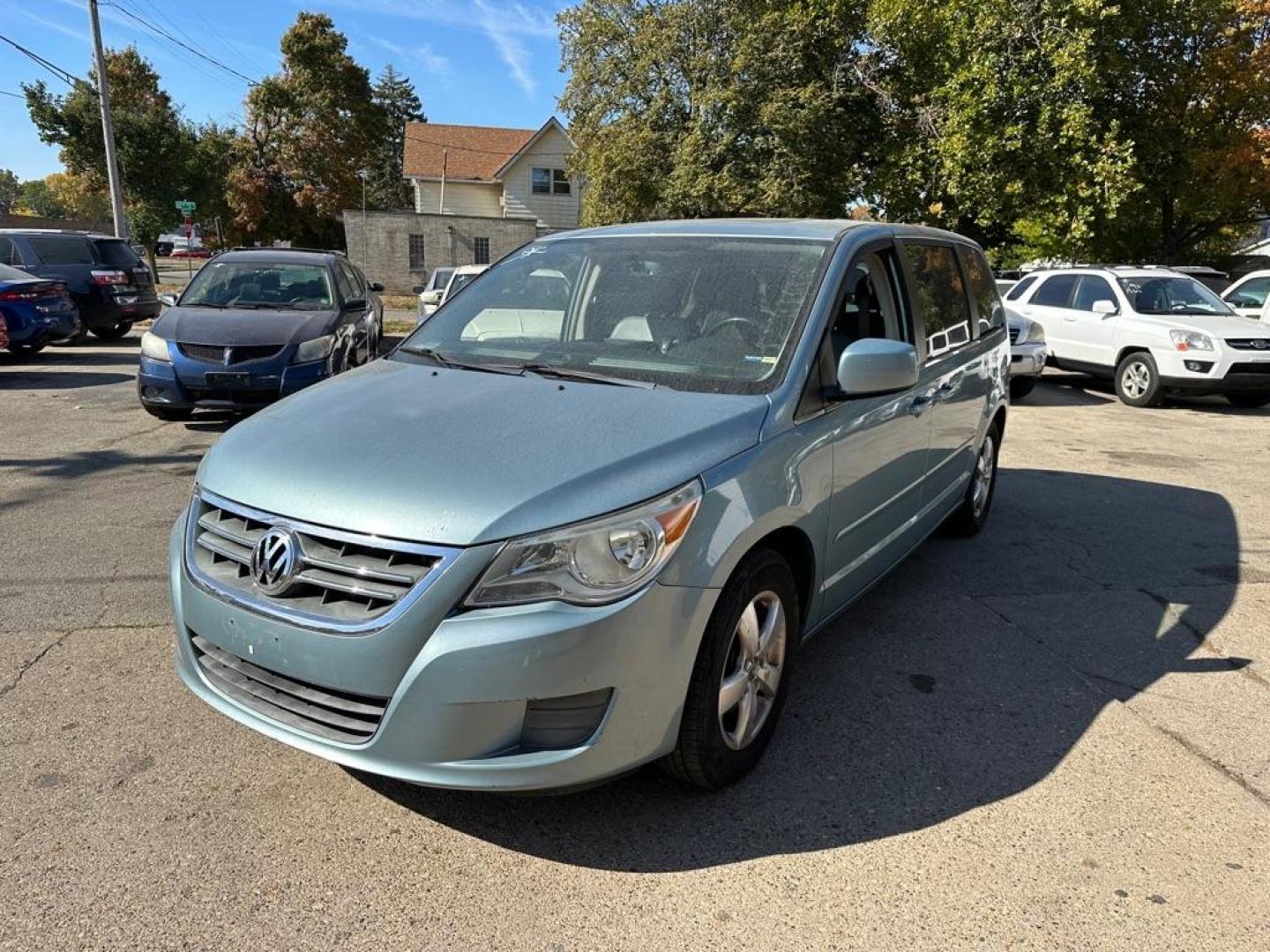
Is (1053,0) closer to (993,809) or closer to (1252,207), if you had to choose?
(1252,207)

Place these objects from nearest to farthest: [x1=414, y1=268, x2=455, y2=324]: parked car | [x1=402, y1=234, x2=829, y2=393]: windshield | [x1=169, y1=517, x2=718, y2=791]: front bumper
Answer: [x1=169, y1=517, x2=718, y2=791]: front bumper → [x1=402, y1=234, x2=829, y2=393]: windshield → [x1=414, y1=268, x2=455, y2=324]: parked car

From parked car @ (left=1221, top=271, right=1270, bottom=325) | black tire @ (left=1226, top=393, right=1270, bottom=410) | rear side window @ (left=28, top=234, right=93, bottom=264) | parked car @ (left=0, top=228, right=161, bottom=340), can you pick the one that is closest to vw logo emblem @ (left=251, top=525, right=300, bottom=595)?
black tire @ (left=1226, top=393, right=1270, bottom=410)

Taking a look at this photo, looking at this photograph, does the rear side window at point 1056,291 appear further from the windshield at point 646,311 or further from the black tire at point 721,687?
the black tire at point 721,687

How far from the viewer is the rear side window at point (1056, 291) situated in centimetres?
1326

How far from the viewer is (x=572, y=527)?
2.33m

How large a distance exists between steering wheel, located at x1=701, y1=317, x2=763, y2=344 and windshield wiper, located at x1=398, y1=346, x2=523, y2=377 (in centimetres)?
74

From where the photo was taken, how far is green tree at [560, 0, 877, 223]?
20312 millimetres

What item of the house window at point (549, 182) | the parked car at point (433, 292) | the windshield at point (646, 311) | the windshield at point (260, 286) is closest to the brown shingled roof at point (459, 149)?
the house window at point (549, 182)

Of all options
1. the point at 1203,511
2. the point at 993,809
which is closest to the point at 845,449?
the point at 993,809

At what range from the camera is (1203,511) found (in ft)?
22.0

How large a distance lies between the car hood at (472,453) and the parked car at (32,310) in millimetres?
11441

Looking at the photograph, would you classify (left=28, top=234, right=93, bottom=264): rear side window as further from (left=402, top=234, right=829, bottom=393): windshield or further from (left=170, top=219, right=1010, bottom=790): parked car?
(left=170, top=219, right=1010, bottom=790): parked car

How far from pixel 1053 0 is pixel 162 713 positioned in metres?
19.9

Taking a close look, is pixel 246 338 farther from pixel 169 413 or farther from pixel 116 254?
pixel 116 254
